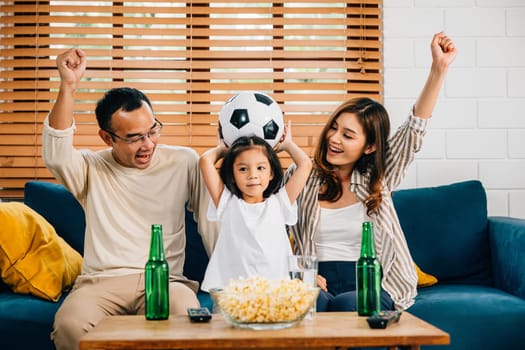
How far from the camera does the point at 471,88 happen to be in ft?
10.5

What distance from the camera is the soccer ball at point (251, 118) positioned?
2.12 metres

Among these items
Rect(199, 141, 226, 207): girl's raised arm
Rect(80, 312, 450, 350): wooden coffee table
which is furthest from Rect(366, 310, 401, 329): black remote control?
Rect(199, 141, 226, 207): girl's raised arm

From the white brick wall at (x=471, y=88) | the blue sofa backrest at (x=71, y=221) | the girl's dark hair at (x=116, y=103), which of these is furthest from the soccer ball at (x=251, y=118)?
the white brick wall at (x=471, y=88)

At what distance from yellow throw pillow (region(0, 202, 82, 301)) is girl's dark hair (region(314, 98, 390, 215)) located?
3.24 feet

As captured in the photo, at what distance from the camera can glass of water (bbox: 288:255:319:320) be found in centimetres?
163

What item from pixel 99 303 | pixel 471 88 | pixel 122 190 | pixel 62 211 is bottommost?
pixel 99 303

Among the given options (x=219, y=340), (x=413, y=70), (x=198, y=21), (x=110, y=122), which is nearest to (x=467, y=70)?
(x=413, y=70)

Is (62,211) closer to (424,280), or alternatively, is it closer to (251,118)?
(251,118)

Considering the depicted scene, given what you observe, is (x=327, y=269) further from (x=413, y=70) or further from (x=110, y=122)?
(x=413, y=70)

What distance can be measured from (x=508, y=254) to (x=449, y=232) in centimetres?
27

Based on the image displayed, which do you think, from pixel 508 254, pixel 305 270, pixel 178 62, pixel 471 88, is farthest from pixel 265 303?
pixel 471 88

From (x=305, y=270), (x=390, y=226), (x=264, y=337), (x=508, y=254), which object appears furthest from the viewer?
(x=508, y=254)

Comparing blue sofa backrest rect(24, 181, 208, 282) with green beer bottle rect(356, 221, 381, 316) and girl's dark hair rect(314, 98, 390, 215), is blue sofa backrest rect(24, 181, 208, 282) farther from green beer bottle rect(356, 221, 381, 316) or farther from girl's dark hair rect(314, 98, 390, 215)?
green beer bottle rect(356, 221, 381, 316)

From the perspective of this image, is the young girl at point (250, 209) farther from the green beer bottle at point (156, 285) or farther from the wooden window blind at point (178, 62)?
the wooden window blind at point (178, 62)
